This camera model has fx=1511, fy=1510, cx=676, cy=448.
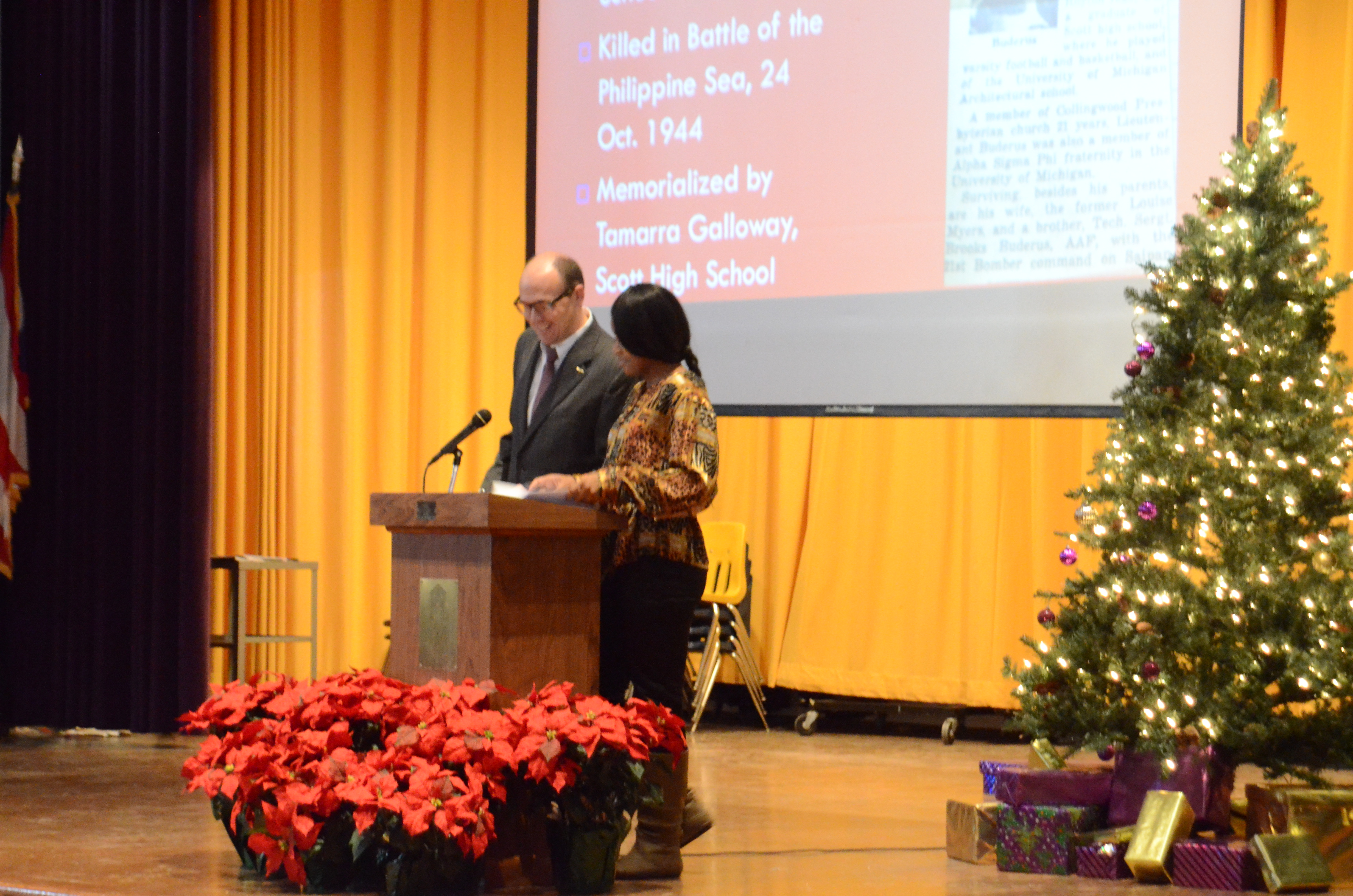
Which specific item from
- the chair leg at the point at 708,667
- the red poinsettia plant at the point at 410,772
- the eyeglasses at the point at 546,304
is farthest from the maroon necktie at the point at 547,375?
the chair leg at the point at 708,667

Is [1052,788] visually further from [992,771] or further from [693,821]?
[693,821]

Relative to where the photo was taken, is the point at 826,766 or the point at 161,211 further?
the point at 161,211

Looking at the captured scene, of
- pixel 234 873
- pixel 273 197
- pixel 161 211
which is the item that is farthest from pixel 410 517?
pixel 273 197

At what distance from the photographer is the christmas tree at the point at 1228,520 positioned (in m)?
3.20

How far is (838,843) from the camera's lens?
3.38m

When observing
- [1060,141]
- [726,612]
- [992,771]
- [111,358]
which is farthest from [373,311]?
[992,771]

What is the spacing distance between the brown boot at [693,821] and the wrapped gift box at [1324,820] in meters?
1.15

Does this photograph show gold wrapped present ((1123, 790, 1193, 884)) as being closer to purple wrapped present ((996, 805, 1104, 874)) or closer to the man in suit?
purple wrapped present ((996, 805, 1104, 874))

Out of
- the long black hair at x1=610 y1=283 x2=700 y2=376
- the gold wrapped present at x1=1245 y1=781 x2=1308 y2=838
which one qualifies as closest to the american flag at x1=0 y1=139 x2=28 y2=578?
the long black hair at x1=610 y1=283 x2=700 y2=376

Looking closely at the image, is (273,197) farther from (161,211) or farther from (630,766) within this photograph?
(630,766)

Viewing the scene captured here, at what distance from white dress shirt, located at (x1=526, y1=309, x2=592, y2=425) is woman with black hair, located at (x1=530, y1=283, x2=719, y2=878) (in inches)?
14.0

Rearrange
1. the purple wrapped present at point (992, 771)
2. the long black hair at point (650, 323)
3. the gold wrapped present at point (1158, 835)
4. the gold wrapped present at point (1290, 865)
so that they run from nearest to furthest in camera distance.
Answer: the long black hair at point (650, 323), the gold wrapped present at point (1290, 865), the gold wrapped present at point (1158, 835), the purple wrapped present at point (992, 771)

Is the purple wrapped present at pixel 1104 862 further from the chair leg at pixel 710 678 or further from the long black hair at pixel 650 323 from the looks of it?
the chair leg at pixel 710 678

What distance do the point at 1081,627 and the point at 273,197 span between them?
4537 millimetres
